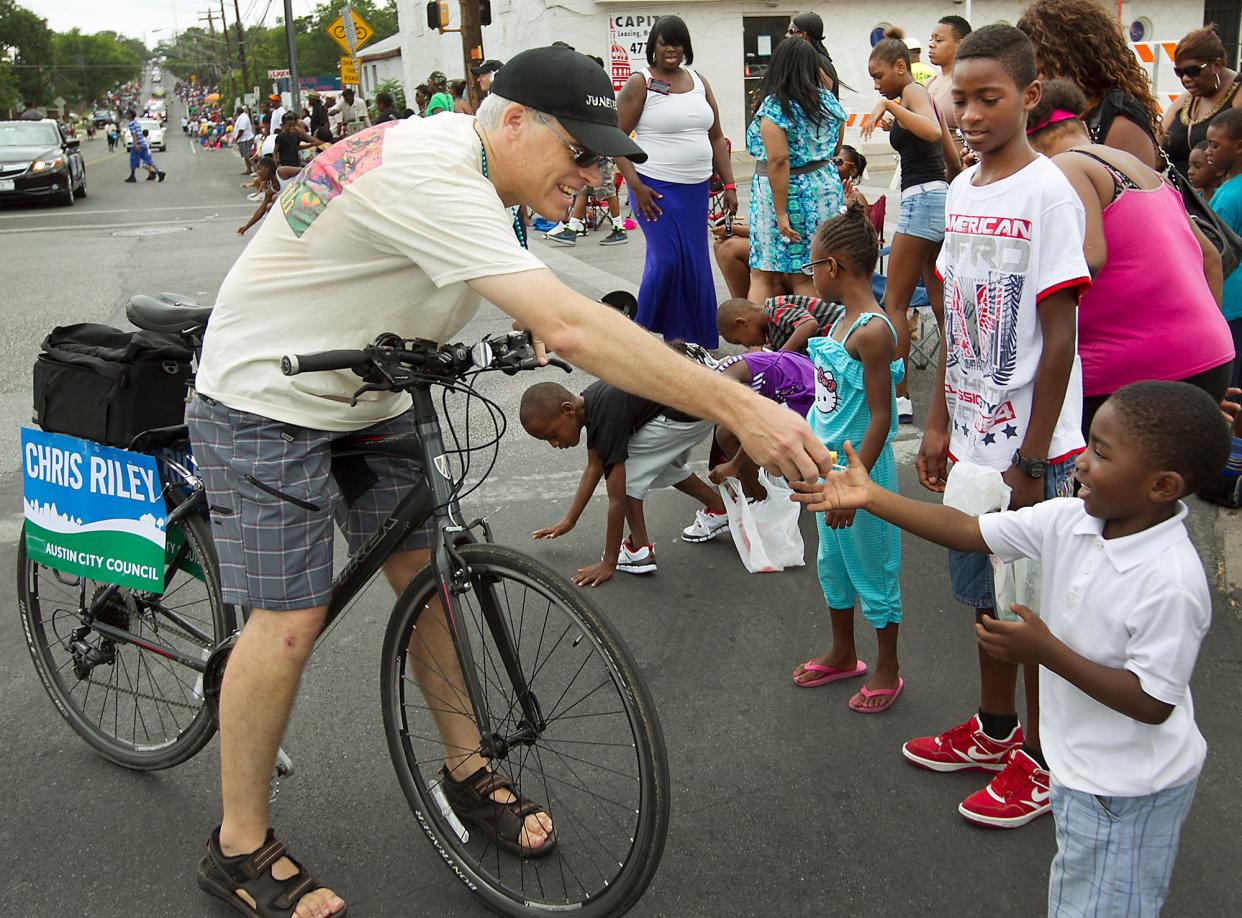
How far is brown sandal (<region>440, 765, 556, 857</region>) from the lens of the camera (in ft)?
9.29

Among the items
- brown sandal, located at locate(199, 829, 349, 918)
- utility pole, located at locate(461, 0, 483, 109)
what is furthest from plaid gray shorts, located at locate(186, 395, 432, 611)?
utility pole, located at locate(461, 0, 483, 109)

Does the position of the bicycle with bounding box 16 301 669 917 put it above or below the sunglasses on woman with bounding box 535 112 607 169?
below

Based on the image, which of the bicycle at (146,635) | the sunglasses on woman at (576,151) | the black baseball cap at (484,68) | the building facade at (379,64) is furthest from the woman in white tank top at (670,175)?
the building facade at (379,64)

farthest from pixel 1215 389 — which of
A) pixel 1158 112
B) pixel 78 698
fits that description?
pixel 78 698

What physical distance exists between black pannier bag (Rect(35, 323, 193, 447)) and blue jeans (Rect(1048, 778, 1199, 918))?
94.8 inches

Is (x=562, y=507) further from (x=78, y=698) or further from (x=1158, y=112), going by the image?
(x=1158, y=112)

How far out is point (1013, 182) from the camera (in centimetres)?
277

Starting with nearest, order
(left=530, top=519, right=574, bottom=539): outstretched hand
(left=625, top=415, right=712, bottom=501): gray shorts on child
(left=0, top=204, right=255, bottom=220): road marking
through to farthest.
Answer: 1. (left=625, top=415, right=712, bottom=501): gray shorts on child
2. (left=530, top=519, right=574, bottom=539): outstretched hand
3. (left=0, top=204, right=255, bottom=220): road marking

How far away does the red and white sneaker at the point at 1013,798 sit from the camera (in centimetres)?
288

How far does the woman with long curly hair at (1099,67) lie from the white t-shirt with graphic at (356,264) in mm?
1985

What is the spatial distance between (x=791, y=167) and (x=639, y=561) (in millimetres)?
3285

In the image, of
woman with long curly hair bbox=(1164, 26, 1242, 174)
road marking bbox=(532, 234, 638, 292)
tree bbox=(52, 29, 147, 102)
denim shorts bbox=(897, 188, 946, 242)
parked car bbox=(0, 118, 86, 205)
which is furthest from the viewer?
tree bbox=(52, 29, 147, 102)

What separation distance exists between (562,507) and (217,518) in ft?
8.75

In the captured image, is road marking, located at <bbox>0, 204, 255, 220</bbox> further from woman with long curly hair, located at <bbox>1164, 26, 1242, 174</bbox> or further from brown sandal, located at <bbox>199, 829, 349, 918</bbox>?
brown sandal, located at <bbox>199, 829, 349, 918</bbox>
